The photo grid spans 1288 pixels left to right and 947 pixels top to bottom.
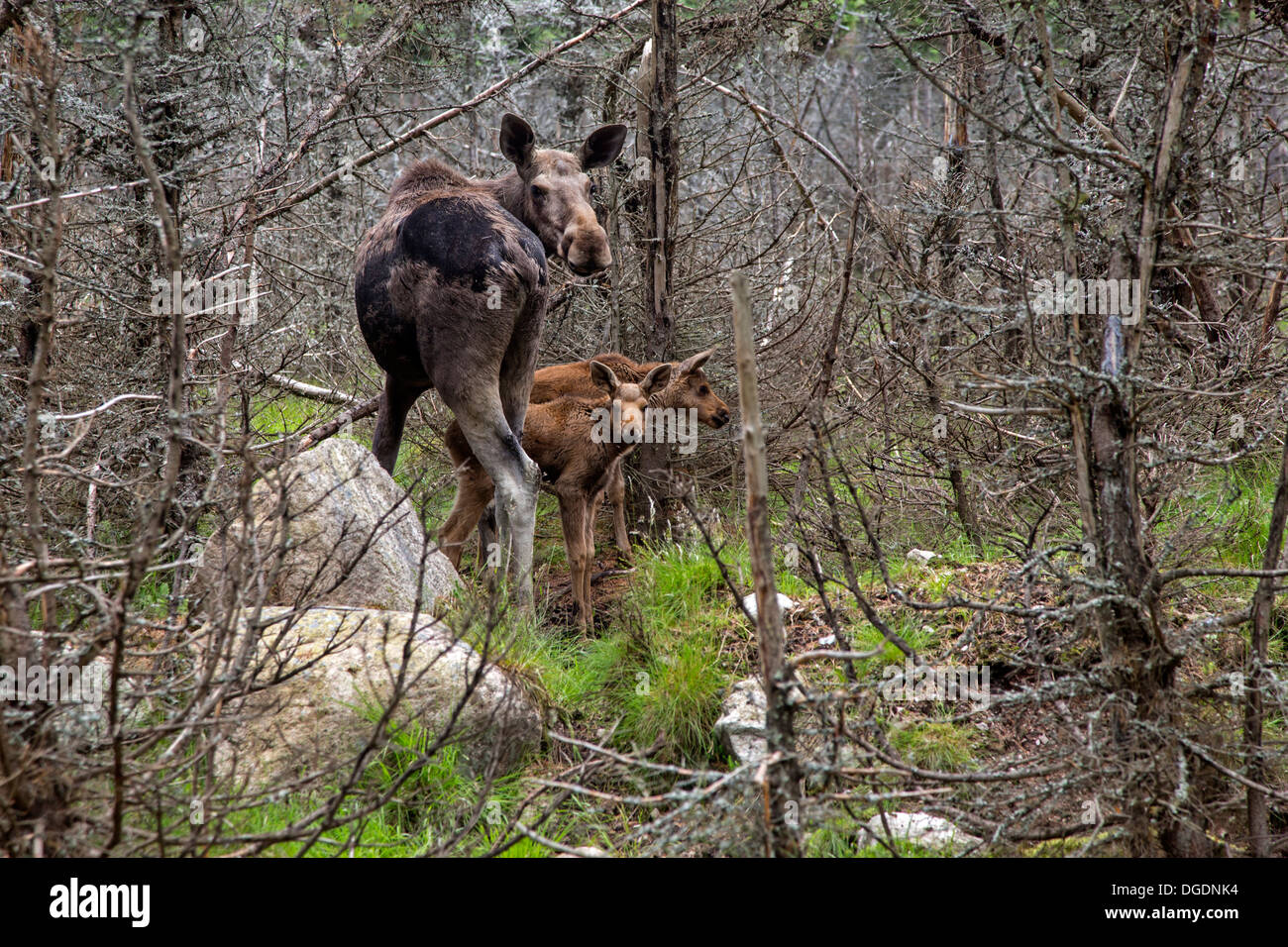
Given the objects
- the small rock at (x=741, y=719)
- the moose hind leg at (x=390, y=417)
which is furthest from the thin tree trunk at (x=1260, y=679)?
the moose hind leg at (x=390, y=417)

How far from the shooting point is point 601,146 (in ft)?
22.8

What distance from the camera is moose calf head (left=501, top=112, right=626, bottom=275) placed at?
6352 millimetres

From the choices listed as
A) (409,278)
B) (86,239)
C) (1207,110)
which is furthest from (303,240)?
(1207,110)

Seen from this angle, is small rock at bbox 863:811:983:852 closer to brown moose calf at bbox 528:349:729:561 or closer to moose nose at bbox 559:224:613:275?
moose nose at bbox 559:224:613:275

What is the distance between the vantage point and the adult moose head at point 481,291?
5926 mm

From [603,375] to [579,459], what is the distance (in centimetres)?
60

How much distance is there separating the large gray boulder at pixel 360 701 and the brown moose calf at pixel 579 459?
186 centimetres

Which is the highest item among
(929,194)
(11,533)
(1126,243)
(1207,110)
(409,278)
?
(929,194)

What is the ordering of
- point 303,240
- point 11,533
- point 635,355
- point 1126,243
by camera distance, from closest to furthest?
point 1126,243, point 11,533, point 635,355, point 303,240

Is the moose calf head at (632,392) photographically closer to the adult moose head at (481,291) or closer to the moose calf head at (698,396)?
the moose calf head at (698,396)

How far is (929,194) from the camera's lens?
8133mm

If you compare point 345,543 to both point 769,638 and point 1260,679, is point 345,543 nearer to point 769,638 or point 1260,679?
point 769,638
